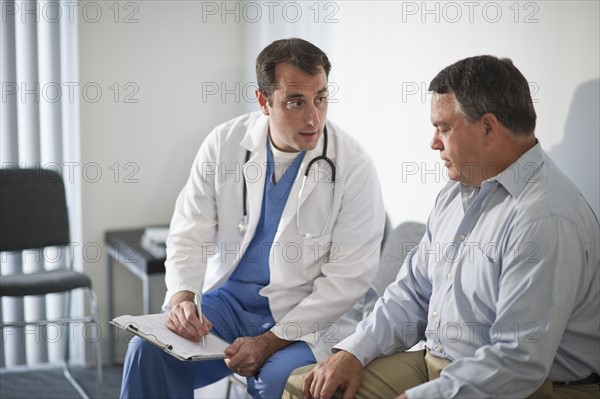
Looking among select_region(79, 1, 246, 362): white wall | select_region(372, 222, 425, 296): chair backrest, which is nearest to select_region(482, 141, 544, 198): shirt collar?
select_region(372, 222, 425, 296): chair backrest

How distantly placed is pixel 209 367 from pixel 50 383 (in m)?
1.25

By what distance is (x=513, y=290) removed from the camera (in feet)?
5.36

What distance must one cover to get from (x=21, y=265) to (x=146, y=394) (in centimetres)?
137

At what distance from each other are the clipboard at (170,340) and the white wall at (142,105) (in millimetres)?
1364

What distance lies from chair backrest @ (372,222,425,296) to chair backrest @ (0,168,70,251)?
1410 mm

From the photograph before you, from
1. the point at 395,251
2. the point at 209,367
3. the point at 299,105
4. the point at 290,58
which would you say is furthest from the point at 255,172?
the point at 209,367

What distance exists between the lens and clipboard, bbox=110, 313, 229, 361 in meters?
2.08

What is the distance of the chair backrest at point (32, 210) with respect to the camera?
319 cm

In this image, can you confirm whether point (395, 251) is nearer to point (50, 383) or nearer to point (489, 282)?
point (489, 282)

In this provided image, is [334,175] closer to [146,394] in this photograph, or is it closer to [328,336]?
[328,336]

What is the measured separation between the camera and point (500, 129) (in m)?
1.74

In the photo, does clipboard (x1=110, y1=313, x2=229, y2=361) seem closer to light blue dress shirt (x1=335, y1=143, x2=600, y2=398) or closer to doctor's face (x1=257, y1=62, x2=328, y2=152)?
light blue dress shirt (x1=335, y1=143, x2=600, y2=398)

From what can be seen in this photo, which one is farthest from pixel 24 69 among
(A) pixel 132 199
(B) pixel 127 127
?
(A) pixel 132 199

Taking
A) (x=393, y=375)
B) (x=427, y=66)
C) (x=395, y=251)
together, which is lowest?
(x=393, y=375)
